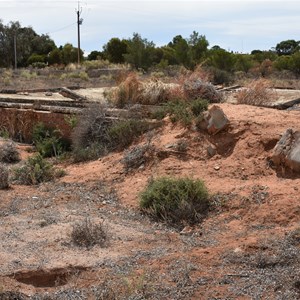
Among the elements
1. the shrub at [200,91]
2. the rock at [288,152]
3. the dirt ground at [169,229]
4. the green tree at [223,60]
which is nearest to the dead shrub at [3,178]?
the dirt ground at [169,229]

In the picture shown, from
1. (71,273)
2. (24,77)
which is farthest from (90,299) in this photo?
(24,77)

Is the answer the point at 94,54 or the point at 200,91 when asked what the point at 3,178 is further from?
the point at 94,54

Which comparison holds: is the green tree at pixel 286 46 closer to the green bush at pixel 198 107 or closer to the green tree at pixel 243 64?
the green tree at pixel 243 64

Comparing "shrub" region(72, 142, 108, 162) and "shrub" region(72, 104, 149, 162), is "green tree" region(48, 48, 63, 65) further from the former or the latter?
"shrub" region(72, 142, 108, 162)

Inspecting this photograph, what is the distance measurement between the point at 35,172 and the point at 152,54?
2902 centimetres

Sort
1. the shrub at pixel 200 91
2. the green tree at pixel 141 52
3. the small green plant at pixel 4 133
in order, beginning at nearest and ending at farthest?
the shrub at pixel 200 91
the small green plant at pixel 4 133
the green tree at pixel 141 52

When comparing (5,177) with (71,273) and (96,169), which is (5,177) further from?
(71,273)

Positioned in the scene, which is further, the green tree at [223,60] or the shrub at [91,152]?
the green tree at [223,60]

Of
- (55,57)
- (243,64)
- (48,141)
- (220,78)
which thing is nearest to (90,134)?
(48,141)

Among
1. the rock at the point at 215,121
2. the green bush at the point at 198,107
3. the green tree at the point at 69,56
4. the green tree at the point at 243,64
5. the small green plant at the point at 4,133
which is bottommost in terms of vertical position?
the small green plant at the point at 4,133

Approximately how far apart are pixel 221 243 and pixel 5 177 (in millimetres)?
4642

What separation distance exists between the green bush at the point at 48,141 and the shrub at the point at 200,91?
9.84 ft

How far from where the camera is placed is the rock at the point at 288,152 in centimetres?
954

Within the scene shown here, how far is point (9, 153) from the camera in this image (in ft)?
43.9
